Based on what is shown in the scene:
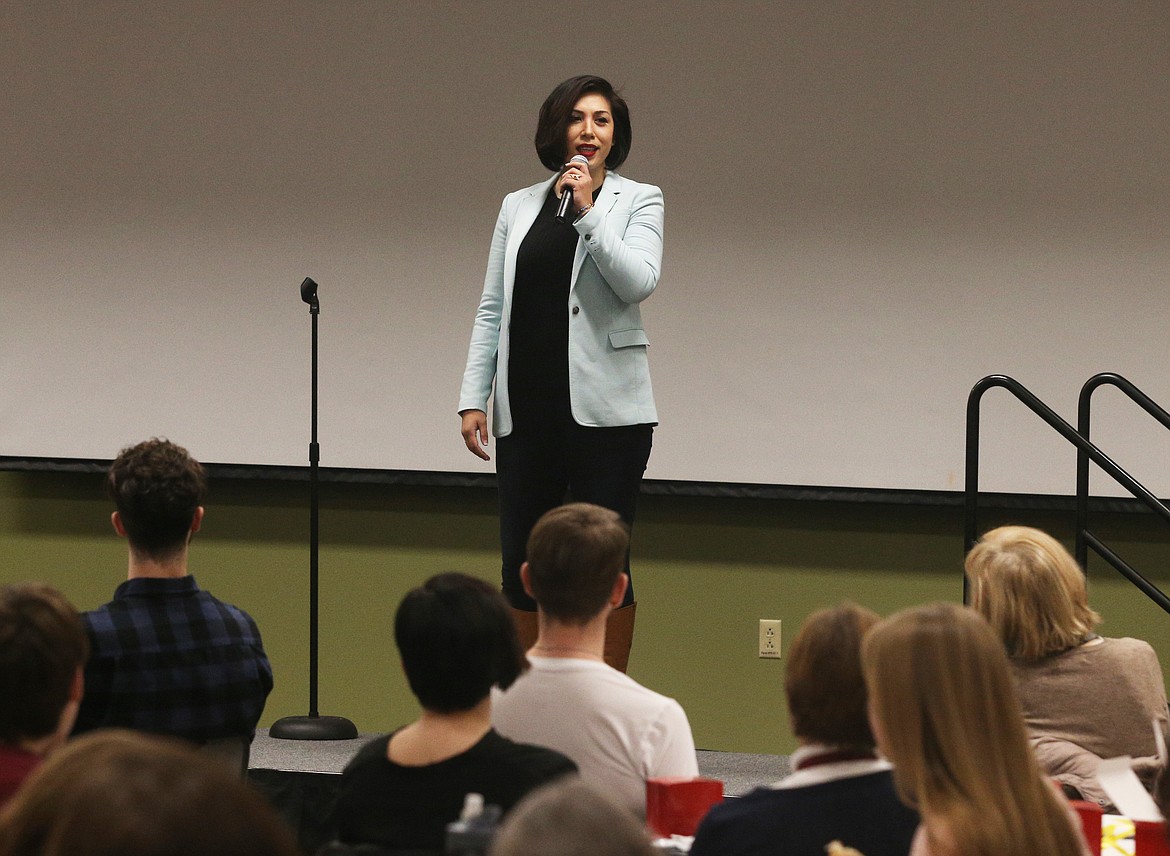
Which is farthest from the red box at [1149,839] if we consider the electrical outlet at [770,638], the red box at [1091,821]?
the electrical outlet at [770,638]

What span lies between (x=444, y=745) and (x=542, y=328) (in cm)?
149

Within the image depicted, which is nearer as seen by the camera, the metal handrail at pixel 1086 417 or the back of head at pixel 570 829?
the back of head at pixel 570 829

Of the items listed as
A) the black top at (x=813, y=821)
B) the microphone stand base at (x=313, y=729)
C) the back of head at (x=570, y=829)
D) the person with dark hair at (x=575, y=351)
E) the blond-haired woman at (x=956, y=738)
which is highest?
the person with dark hair at (x=575, y=351)

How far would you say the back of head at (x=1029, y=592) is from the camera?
2410mm

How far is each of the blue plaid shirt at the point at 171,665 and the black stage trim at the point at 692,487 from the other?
Answer: 1.94 metres

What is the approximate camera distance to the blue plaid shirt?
211 centimetres

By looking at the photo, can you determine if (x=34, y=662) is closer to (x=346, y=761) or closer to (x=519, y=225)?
(x=519, y=225)

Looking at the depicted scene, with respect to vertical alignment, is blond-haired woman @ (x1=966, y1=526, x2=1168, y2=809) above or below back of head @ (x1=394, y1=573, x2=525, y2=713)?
below

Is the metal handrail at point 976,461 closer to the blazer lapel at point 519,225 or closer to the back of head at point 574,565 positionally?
the blazer lapel at point 519,225

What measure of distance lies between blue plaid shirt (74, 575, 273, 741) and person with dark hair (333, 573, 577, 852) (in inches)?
20.3

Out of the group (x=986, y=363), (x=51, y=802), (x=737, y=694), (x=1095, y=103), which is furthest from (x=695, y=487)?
(x=51, y=802)

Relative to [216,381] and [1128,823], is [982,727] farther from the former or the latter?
[216,381]

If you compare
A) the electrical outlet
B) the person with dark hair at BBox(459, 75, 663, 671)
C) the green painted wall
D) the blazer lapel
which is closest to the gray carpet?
the green painted wall

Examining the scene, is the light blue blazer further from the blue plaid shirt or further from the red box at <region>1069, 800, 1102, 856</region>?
the red box at <region>1069, 800, 1102, 856</region>
